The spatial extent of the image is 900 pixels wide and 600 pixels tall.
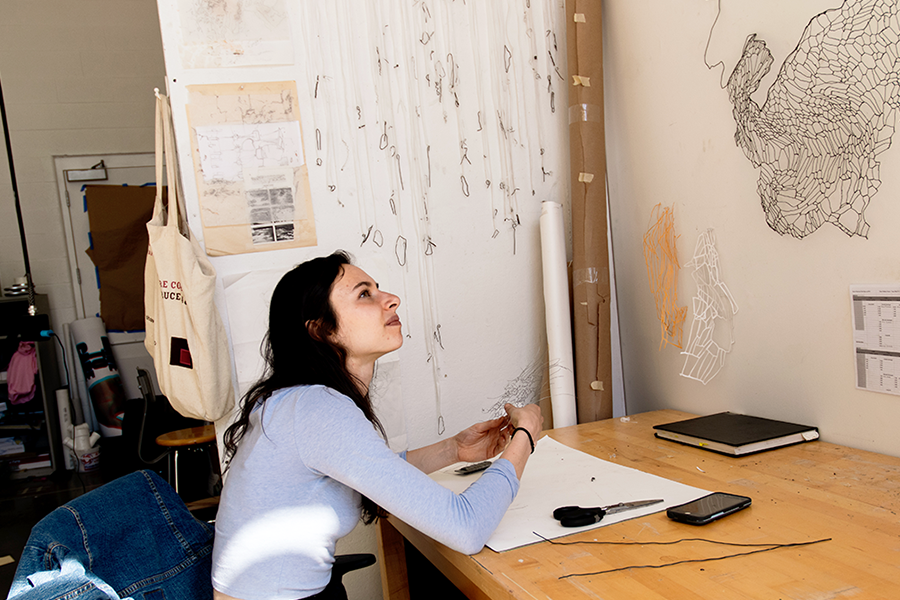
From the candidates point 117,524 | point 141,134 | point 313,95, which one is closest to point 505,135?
point 313,95

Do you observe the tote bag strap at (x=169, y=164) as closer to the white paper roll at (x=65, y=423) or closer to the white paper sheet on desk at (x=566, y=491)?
the white paper sheet on desk at (x=566, y=491)

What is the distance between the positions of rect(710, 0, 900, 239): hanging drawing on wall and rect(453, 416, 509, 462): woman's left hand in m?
0.85

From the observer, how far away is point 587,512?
1.16 metres

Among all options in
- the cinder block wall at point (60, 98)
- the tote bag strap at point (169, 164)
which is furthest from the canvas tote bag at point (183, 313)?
the cinder block wall at point (60, 98)

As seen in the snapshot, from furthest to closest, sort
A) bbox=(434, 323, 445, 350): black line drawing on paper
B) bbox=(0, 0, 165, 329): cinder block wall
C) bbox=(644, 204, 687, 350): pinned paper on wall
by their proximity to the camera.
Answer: bbox=(0, 0, 165, 329): cinder block wall, bbox=(434, 323, 445, 350): black line drawing on paper, bbox=(644, 204, 687, 350): pinned paper on wall

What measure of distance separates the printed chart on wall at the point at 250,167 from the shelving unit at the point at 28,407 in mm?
3827

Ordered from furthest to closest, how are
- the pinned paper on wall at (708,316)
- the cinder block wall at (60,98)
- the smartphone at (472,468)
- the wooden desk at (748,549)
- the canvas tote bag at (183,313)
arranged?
the cinder block wall at (60,98) → the pinned paper on wall at (708,316) → the canvas tote bag at (183,313) → the smartphone at (472,468) → the wooden desk at (748,549)

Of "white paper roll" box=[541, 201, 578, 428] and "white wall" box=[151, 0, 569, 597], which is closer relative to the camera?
"white wall" box=[151, 0, 569, 597]

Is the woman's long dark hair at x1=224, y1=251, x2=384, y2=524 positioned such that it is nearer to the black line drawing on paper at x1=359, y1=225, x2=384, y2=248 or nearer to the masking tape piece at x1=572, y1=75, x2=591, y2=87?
the black line drawing on paper at x1=359, y1=225, x2=384, y2=248

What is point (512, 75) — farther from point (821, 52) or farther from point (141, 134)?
point (141, 134)

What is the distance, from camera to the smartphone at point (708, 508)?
3.60 ft

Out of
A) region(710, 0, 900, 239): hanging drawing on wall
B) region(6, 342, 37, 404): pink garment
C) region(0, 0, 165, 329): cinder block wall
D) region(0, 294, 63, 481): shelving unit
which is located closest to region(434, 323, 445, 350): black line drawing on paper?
region(710, 0, 900, 239): hanging drawing on wall

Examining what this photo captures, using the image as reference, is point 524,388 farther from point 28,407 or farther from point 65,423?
point 28,407

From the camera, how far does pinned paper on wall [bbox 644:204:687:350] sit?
1963 millimetres
